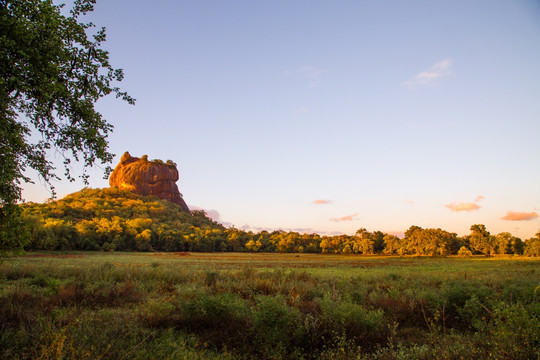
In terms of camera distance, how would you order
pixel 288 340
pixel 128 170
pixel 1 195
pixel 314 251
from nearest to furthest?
pixel 288 340, pixel 1 195, pixel 314 251, pixel 128 170

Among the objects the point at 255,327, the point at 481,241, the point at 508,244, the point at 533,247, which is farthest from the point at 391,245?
the point at 255,327

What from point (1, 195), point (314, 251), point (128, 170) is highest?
point (128, 170)

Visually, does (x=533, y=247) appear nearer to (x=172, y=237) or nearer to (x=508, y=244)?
(x=508, y=244)

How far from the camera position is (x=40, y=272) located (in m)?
18.8

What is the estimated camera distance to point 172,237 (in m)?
104

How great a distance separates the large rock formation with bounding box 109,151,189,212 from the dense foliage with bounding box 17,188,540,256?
29699 millimetres

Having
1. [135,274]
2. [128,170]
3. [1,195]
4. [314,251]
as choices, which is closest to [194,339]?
[1,195]

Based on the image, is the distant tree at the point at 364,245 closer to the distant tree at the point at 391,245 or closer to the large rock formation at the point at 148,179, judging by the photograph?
the distant tree at the point at 391,245

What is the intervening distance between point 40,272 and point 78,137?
13.9 meters

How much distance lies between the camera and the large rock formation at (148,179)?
18100 centimetres

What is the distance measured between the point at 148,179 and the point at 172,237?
3678 inches

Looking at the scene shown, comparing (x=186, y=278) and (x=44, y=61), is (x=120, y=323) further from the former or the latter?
(x=186, y=278)

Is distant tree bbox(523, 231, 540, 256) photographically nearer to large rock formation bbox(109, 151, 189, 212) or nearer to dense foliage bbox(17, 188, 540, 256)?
dense foliage bbox(17, 188, 540, 256)

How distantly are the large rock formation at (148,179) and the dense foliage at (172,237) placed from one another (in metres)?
29.7
